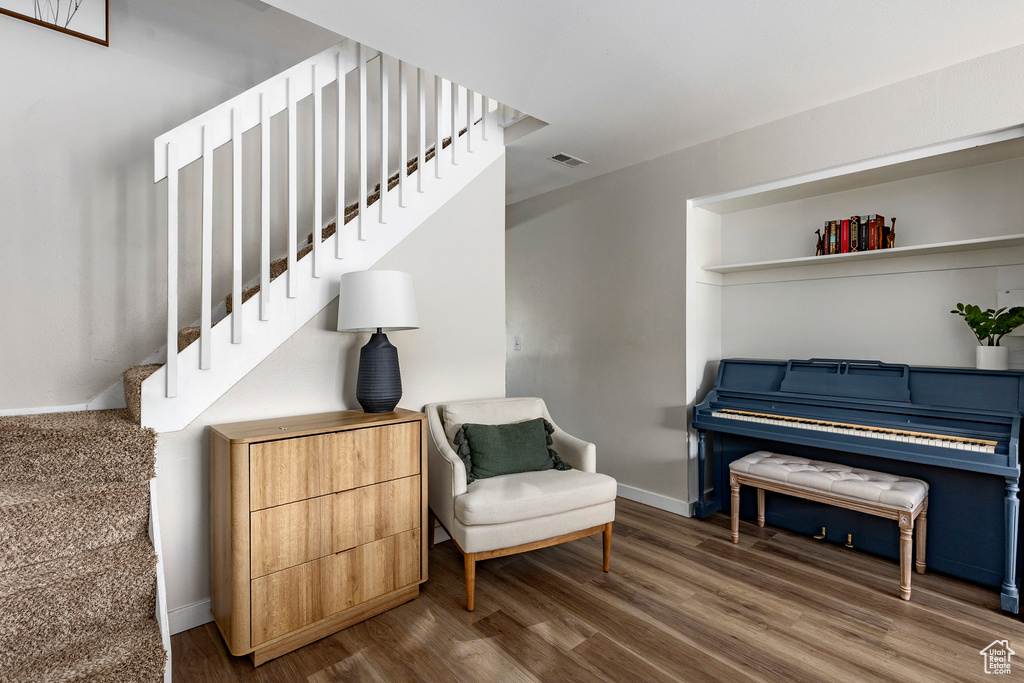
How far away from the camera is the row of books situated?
2.76m

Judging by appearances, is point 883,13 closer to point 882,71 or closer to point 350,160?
point 882,71

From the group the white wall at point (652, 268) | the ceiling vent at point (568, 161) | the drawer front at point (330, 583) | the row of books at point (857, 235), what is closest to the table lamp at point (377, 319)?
the drawer front at point (330, 583)

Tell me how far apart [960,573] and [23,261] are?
15.2 feet

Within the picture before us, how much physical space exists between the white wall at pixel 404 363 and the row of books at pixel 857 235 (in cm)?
199

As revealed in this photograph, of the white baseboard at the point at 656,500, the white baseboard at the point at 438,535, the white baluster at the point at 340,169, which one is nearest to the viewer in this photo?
the white baluster at the point at 340,169

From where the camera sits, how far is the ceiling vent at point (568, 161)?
3.45 meters

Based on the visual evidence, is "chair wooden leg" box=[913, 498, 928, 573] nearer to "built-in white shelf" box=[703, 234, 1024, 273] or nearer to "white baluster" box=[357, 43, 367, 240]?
"built-in white shelf" box=[703, 234, 1024, 273]

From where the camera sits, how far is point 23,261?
2139 millimetres

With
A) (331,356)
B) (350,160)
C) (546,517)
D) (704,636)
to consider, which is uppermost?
(350,160)

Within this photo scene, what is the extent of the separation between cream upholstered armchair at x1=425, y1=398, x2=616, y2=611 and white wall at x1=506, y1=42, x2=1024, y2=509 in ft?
3.61

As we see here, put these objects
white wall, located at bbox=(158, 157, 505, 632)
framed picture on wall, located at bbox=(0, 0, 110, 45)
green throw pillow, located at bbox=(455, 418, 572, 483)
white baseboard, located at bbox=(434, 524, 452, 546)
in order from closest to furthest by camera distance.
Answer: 1. white wall, located at bbox=(158, 157, 505, 632)
2. framed picture on wall, located at bbox=(0, 0, 110, 45)
3. green throw pillow, located at bbox=(455, 418, 572, 483)
4. white baseboard, located at bbox=(434, 524, 452, 546)

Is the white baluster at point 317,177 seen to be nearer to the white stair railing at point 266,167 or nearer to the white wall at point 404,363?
the white stair railing at point 266,167

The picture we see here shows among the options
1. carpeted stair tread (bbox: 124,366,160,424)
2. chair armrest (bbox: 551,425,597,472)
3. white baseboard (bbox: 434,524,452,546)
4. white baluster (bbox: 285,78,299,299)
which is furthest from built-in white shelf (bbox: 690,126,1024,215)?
carpeted stair tread (bbox: 124,366,160,424)

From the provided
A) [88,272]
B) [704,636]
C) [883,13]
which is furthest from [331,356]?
[883,13]
